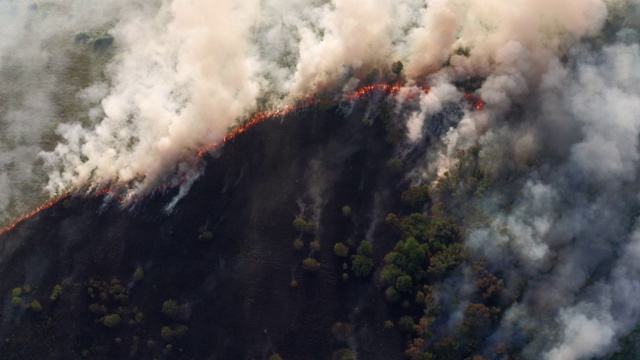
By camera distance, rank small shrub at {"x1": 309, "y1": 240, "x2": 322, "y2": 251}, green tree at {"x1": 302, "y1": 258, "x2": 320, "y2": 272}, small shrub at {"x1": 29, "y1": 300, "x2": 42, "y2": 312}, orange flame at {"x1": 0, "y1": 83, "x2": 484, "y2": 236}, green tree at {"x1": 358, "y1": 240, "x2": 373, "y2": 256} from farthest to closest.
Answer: orange flame at {"x1": 0, "y1": 83, "x2": 484, "y2": 236}, small shrub at {"x1": 309, "y1": 240, "x2": 322, "y2": 251}, green tree at {"x1": 358, "y1": 240, "x2": 373, "y2": 256}, green tree at {"x1": 302, "y1": 258, "x2": 320, "y2": 272}, small shrub at {"x1": 29, "y1": 300, "x2": 42, "y2": 312}

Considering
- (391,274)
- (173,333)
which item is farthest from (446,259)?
(173,333)

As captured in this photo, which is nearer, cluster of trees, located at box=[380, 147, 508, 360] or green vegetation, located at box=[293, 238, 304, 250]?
cluster of trees, located at box=[380, 147, 508, 360]

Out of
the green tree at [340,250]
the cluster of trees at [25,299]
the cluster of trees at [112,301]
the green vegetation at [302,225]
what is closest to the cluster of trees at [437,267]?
the green tree at [340,250]

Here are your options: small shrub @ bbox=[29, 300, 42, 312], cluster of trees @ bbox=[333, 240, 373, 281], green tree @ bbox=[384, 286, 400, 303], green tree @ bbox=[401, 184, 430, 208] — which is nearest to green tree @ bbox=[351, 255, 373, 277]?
cluster of trees @ bbox=[333, 240, 373, 281]

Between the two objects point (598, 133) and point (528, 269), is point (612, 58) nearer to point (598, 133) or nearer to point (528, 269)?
point (598, 133)

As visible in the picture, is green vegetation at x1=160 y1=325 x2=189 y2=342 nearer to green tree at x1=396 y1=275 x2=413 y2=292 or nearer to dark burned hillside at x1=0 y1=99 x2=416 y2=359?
dark burned hillside at x1=0 y1=99 x2=416 y2=359

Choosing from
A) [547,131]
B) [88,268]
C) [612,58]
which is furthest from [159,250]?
[612,58]
